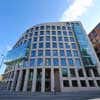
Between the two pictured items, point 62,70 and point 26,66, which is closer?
point 62,70

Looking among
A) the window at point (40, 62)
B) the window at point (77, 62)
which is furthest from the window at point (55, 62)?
the window at point (77, 62)

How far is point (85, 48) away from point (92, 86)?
16.1 m

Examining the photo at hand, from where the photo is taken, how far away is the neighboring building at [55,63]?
32906 mm

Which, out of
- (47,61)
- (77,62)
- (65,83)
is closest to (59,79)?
(65,83)

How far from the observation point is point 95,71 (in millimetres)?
35156

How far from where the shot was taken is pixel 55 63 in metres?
37.1

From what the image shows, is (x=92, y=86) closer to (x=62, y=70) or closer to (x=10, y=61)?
(x=62, y=70)

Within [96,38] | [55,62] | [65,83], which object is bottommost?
[65,83]

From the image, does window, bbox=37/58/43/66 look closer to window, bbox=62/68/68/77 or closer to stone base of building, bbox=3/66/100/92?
stone base of building, bbox=3/66/100/92

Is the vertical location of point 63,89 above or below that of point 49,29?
below

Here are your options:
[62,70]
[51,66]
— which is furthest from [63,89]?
[51,66]

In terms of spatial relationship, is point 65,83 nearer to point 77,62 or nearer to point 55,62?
point 55,62

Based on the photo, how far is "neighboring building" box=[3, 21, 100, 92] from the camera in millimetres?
32906

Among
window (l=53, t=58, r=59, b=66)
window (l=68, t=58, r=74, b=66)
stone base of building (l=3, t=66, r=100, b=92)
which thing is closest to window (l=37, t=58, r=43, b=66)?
stone base of building (l=3, t=66, r=100, b=92)
